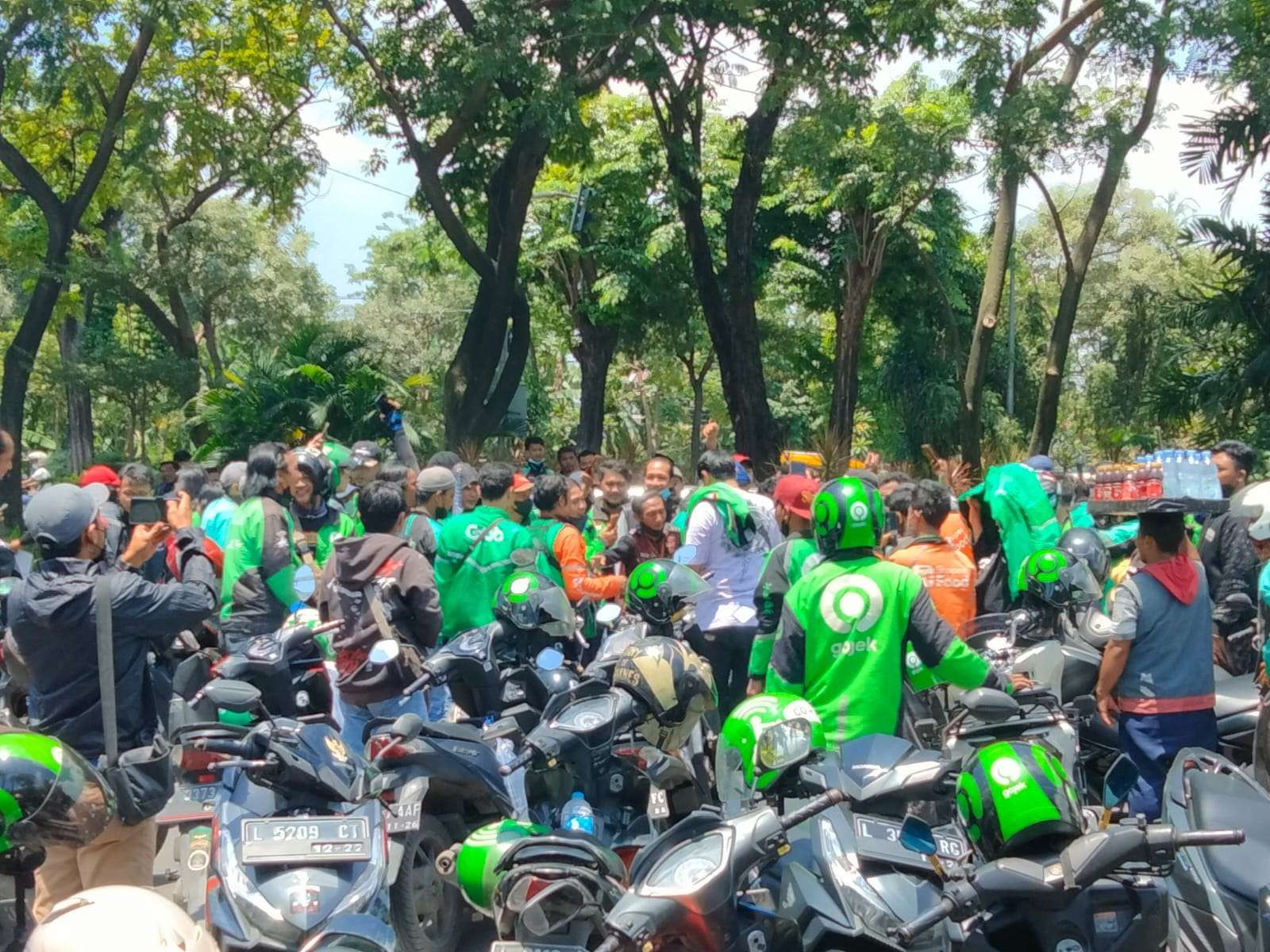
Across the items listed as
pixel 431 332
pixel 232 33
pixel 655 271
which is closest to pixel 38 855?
pixel 232 33

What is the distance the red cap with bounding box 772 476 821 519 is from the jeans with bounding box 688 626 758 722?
756 millimetres

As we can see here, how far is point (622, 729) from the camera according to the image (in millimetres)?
5195

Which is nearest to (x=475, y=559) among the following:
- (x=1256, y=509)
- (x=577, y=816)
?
(x=577, y=816)

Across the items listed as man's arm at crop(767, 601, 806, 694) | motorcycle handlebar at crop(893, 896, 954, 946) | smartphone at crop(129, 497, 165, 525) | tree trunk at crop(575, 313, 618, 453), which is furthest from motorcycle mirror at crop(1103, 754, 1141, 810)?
tree trunk at crop(575, 313, 618, 453)

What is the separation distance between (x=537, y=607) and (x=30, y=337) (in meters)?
14.9

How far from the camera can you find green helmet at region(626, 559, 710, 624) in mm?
6066

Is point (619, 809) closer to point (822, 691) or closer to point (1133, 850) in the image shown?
point (822, 691)

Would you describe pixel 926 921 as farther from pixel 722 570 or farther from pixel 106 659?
pixel 722 570

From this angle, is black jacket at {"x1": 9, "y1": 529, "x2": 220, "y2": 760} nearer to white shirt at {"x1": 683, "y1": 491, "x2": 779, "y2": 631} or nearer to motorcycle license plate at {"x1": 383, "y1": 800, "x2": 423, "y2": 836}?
motorcycle license plate at {"x1": 383, "y1": 800, "x2": 423, "y2": 836}

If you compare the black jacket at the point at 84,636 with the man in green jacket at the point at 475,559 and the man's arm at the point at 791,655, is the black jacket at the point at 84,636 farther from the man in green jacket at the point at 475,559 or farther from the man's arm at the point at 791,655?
the man in green jacket at the point at 475,559

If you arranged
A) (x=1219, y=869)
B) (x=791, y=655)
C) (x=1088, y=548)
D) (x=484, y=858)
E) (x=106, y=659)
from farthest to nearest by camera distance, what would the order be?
1. (x=1088, y=548)
2. (x=791, y=655)
3. (x=106, y=659)
4. (x=484, y=858)
5. (x=1219, y=869)

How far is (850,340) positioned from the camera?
2261 cm

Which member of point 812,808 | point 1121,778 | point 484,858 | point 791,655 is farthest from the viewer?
point 791,655

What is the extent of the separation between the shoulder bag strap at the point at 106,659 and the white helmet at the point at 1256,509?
4.67 m
